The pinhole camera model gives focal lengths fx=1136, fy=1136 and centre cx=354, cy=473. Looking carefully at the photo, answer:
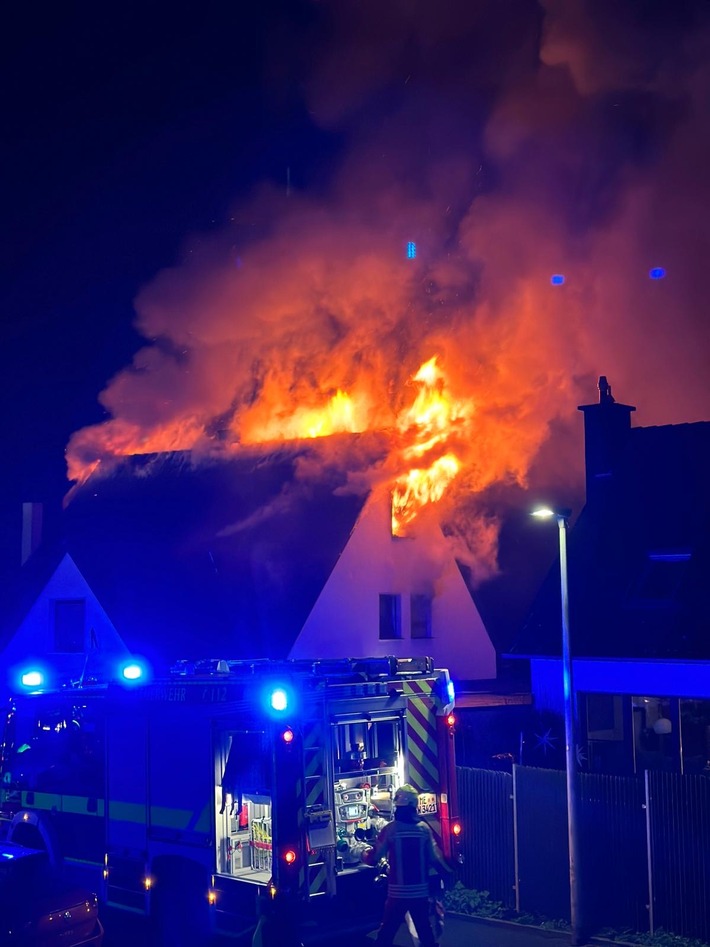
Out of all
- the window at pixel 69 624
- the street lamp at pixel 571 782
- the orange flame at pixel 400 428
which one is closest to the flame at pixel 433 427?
the orange flame at pixel 400 428

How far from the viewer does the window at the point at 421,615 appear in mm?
30078

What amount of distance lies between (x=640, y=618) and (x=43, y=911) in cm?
1190

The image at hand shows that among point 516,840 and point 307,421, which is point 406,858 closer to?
point 516,840

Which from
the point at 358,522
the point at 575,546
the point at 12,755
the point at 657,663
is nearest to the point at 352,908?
the point at 12,755

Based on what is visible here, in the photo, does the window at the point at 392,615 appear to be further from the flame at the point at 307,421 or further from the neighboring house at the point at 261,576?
the flame at the point at 307,421

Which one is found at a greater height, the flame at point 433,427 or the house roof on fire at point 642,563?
the flame at point 433,427

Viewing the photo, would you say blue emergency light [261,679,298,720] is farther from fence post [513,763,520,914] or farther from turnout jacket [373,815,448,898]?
fence post [513,763,520,914]

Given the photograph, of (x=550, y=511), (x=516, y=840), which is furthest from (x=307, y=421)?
(x=550, y=511)

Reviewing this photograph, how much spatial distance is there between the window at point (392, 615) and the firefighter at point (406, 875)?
60.3 feet

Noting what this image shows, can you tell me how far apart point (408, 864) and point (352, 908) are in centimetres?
92

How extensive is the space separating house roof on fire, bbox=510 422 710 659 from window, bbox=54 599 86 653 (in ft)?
47.7

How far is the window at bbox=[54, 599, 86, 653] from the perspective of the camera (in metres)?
30.8

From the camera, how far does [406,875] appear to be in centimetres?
1064

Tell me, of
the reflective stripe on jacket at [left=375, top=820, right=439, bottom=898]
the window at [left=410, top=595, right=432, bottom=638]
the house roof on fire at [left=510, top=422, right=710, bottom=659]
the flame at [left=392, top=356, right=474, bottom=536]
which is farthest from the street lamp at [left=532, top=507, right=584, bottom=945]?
the window at [left=410, top=595, right=432, bottom=638]
